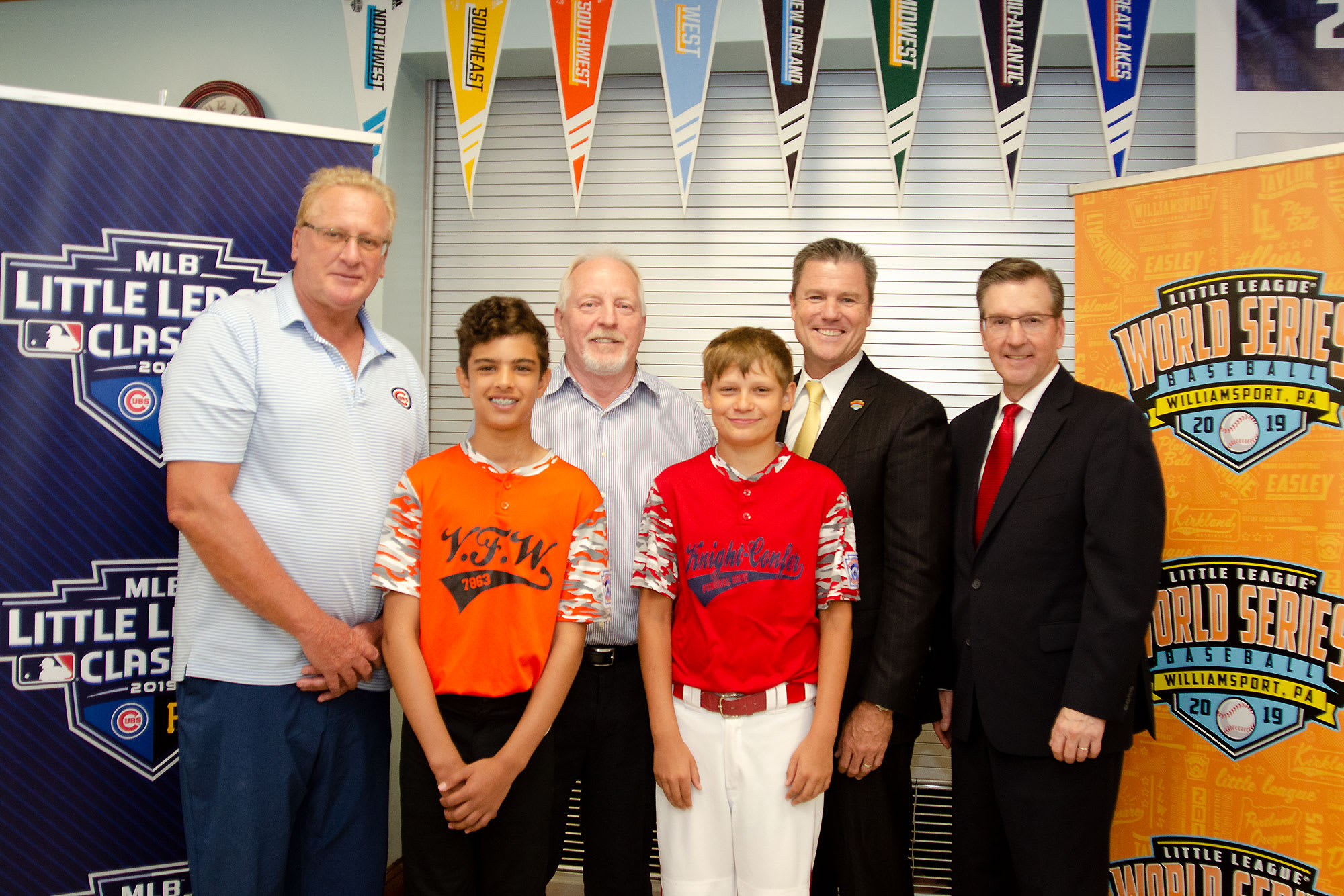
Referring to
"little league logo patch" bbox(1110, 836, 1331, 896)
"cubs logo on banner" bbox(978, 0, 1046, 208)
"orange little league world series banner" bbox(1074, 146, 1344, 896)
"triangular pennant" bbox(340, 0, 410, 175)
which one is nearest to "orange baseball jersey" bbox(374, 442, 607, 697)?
"orange little league world series banner" bbox(1074, 146, 1344, 896)

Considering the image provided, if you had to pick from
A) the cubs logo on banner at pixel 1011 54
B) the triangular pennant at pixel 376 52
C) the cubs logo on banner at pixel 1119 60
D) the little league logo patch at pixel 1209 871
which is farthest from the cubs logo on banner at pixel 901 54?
the little league logo patch at pixel 1209 871

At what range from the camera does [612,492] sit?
188 centimetres

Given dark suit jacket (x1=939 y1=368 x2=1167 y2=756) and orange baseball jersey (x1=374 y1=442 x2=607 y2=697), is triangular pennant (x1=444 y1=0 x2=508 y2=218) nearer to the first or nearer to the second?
orange baseball jersey (x1=374 y1=442 x2=607 y2=697)

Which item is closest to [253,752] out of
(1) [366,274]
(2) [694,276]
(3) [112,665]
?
(3) [112,665]

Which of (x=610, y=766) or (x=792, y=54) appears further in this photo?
(x=792, y=54)

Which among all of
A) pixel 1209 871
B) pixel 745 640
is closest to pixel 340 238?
pixel 745 640

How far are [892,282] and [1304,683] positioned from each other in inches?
74.4

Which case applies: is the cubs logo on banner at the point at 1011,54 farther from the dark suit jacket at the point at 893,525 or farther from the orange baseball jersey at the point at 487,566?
the orange baseball jersey at the point at 487,566

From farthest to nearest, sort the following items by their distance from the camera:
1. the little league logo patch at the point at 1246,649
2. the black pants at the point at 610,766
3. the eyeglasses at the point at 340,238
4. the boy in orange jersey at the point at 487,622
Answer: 1. the little league logo patch at the point at 1246,649
2. the black pants at the point at 610,766
3. the eyeglasses at the point at 340,238
4. the boy in orange jersey at the point at 487,622

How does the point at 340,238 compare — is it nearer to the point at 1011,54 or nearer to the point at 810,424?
the point at 810,424

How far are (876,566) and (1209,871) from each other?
4.44ft

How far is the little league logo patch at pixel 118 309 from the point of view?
5.90ft

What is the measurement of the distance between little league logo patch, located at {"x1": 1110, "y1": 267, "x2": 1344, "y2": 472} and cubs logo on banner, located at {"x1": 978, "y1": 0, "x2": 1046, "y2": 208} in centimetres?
107

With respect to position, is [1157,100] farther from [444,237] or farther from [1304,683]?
[444,237]
